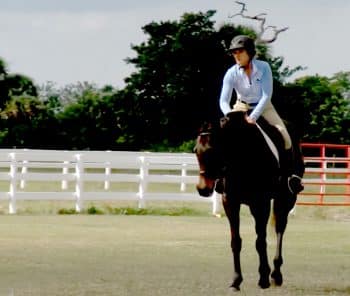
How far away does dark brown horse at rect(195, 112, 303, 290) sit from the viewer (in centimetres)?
1085

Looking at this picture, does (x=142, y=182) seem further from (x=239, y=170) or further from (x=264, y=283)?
(x=239, y=170)

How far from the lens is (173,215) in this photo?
2641 cm

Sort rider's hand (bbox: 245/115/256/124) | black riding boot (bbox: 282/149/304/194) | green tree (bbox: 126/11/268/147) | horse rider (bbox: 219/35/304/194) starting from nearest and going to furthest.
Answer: rider's hand (bbox: 245/115/256/124), horse rider (bbox: 219/35/304/194), black riding boot (bbox: 282/149/304/194), green tree (bbox: 126/11/268/147)

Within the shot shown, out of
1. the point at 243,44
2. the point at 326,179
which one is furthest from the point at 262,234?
the point at 326,179

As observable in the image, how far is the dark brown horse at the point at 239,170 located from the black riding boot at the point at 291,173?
0.34 feet

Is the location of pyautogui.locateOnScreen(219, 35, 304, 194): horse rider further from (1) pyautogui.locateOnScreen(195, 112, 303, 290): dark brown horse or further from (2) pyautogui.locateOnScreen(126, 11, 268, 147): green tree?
(2) pyautogui.locateOnScreen(126, 11, 268, 147): green tree

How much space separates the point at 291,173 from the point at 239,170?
970mm

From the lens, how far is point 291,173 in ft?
39.4

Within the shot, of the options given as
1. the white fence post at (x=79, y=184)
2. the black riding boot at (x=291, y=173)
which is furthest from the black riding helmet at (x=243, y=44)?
the white fence post at (x=79, y=184)

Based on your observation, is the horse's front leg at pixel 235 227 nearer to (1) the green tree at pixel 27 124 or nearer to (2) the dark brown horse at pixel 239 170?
(2) the dark brown horse at pixel 239 170

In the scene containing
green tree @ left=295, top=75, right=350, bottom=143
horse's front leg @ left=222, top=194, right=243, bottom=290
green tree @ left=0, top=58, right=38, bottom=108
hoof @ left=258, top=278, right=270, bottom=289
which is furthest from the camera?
green tree @ left=295, top=75, right=350, bottom=143

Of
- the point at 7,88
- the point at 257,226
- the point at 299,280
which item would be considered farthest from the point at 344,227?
the point at 7,88

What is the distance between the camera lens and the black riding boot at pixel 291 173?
39.1 ft

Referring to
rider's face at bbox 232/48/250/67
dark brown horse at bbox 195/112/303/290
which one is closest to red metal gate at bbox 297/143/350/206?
dark brown horse at bbox 195/112/303/290
